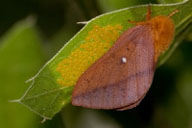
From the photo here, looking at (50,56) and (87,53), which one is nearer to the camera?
(87,53)

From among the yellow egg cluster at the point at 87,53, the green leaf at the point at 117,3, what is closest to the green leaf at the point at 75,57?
the yellow egg cluster at the point at 87,53

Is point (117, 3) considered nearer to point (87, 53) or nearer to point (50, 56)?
point (87, 53)

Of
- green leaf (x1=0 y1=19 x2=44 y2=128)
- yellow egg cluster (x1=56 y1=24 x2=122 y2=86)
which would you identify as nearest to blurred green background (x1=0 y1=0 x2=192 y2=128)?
green leaf (x1=0 y1=19 x2=44 y2=128)

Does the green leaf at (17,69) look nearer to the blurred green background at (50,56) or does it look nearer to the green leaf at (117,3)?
the blurred green background at (50,56)

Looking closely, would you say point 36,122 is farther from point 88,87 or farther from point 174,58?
point 174,58

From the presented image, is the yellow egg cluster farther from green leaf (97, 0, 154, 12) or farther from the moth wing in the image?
green leaf (97, 0, 154, 12)

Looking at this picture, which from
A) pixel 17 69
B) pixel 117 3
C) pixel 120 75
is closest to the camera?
pixel 17 69

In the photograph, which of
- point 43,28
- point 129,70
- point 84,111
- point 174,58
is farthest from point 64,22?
point 129,70

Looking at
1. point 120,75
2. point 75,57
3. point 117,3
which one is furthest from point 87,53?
point 117,3
